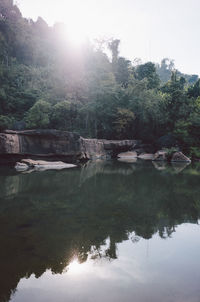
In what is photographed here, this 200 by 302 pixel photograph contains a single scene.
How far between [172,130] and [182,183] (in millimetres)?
17018

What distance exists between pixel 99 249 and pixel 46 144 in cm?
1362

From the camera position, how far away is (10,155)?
14.1 meters

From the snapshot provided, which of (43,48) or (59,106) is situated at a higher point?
(43,48)

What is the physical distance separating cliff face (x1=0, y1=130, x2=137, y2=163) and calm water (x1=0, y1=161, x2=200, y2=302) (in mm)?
8830

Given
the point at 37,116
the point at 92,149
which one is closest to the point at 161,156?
the point at 92,149

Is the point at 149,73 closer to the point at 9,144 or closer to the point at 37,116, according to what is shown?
the point at 37,116

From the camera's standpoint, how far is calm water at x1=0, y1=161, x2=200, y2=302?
2027 mm

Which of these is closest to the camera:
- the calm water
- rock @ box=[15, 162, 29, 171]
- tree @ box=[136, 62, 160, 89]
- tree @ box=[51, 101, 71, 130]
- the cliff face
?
the calm water

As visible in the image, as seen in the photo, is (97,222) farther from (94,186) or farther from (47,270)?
(94,186)

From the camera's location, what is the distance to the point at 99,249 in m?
2.88

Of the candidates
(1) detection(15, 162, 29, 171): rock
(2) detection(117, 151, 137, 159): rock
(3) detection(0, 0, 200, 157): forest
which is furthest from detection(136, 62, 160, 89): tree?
(1) detection(15, 162, 29, 171): rock

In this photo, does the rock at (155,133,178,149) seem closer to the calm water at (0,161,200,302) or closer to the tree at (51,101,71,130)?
the tree at (51,101,71,130)

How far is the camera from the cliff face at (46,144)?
44.8ft

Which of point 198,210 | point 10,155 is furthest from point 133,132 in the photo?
point 198,210
